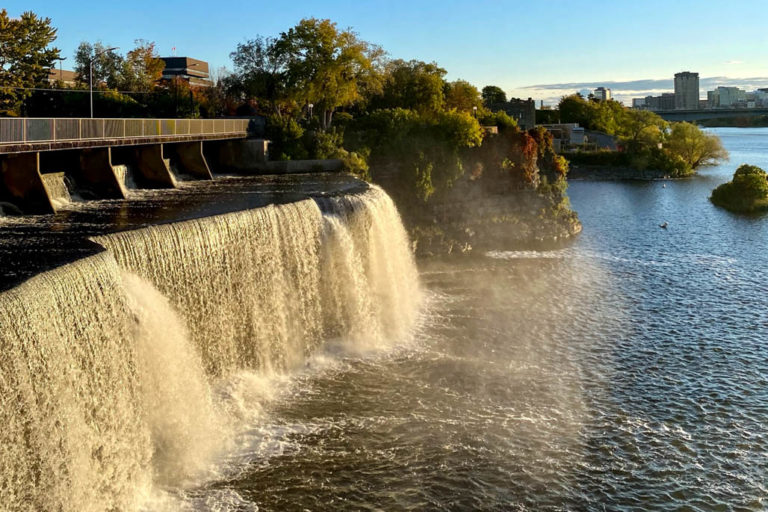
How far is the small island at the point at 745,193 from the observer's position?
7075cm

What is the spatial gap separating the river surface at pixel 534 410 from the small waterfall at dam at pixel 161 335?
1.61 m

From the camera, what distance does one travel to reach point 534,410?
23328 millimetres

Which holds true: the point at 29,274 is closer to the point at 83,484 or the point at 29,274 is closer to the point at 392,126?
the point at 83,484

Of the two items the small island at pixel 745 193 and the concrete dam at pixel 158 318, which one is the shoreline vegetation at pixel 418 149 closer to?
the concrete dam at pixel 158 318

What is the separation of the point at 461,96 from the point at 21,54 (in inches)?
1545

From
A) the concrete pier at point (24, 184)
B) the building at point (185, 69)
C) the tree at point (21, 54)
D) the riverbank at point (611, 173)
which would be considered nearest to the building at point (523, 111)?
the riverbank at point (611, 173)

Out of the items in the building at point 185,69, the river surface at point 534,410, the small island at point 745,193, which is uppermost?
the building at point 185,69

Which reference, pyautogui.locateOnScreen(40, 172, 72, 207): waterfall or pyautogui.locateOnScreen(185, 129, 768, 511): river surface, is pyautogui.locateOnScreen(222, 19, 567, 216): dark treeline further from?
pyautogui.locateOnScreen(40, 172, 72, 207): waterfall

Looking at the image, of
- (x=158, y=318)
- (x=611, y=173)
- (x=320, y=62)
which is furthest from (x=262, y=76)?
(x=611, y=173)

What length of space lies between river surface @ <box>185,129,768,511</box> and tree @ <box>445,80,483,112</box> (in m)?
35.6

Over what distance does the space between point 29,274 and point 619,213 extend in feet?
202

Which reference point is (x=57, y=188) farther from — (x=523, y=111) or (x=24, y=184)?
(x=523, y=111)

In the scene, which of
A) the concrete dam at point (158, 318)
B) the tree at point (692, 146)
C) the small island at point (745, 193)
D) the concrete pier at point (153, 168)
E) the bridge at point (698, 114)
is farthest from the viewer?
the bridge at point (698, 114)

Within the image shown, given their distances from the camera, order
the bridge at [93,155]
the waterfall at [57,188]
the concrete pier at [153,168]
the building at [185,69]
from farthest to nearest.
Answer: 1. the building at [185,69]
2. the concrete pier at [153,168]
3. the waterfall at [57,188]
4. the bridge at [93,155]
